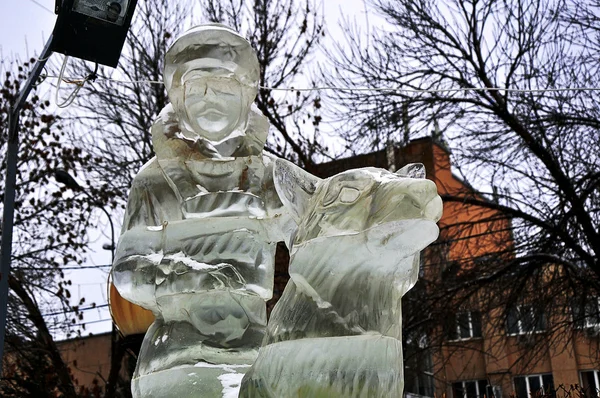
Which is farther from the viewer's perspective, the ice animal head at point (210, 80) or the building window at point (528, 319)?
the building window at point (528, 319)

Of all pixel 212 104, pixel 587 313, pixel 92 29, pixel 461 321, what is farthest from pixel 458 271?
pixel 212 104

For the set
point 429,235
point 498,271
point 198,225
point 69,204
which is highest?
point 69,204

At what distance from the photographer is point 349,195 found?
50.8 inches

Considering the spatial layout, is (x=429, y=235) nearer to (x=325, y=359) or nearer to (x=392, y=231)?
(x=392, y=231)

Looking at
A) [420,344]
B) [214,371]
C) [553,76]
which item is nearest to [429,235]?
[214,371]

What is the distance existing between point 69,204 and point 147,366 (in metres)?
8.58

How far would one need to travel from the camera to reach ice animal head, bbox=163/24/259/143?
1.76 meters

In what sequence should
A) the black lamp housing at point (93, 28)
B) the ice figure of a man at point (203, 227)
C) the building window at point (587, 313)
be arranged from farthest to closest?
the building window at point (587, 313) < the black lamp housing at point (93, 28) < the ice figure of a man at point (203, 227)

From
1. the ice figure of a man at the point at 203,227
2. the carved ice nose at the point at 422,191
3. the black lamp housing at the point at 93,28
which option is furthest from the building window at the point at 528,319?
the carved ice nose at the point at 422,191

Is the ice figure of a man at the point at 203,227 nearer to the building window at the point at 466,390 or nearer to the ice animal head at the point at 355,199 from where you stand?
the ice animal head at the point at 355,199

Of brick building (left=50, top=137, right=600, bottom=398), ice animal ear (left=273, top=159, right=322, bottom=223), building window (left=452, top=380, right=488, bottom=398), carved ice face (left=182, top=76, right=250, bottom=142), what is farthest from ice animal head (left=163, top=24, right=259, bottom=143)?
brick building (left=50, top=137, right=600, bottom=398)

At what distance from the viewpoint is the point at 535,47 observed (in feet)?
26.3

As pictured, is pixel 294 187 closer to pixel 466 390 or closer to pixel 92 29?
pixel 92 29

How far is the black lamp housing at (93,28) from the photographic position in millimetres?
3594
